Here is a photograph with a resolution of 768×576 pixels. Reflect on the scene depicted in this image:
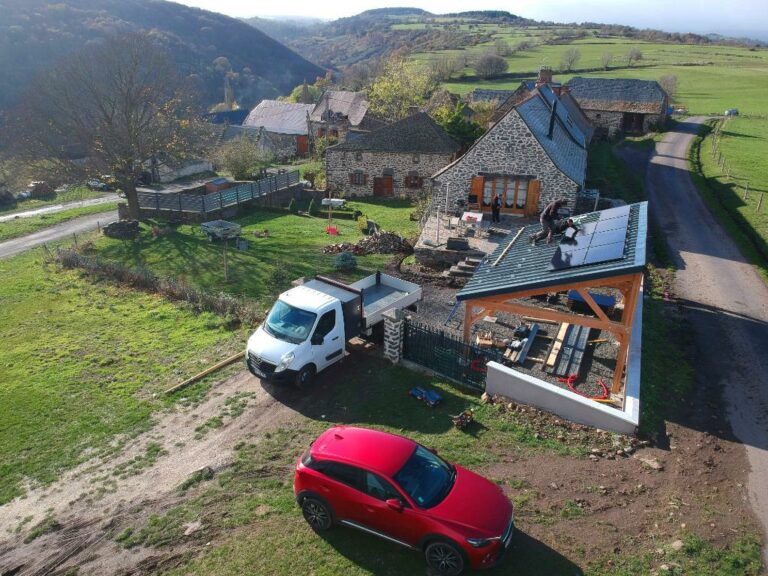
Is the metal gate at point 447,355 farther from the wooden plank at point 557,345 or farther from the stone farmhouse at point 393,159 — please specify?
the stone farmhouse at point 393,159

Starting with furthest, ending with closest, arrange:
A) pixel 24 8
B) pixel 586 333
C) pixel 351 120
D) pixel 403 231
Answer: pixel 24 8
pixel 351 120
pixel 403 231
pixel 586 333

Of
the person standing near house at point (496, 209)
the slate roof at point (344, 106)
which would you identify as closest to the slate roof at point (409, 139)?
the person standing near house at point (496, 209)

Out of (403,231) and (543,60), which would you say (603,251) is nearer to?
(403,231)

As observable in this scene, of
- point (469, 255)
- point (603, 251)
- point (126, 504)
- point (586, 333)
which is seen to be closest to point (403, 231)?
point (469, 255)

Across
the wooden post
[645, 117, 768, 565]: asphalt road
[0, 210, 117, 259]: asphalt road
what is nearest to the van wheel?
the wooden post

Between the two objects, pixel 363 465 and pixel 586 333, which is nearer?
pixel 363 465

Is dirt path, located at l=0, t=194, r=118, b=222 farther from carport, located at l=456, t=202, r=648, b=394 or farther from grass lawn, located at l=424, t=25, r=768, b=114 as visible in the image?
grass lawn, located at l=424, t=25, r=768, b=114
